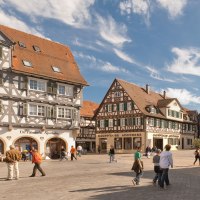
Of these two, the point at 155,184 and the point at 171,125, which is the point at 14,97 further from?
the point at 171,125

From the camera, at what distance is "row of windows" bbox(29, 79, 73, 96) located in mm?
35219

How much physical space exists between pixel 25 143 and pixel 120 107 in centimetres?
2413

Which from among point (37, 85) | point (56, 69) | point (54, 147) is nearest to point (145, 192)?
point (37, 85)

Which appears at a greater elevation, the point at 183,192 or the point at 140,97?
the point at 140,97

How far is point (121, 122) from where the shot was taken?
56.8 m

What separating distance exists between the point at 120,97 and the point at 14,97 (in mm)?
25290

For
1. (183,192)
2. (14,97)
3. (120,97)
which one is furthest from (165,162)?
(120,97)

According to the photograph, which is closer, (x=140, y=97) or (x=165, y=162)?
(x=165, y=162)

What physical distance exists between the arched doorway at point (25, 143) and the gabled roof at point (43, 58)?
6.01 metres

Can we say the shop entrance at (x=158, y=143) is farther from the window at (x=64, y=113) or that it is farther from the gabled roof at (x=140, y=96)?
the window at (x=64, y=113)

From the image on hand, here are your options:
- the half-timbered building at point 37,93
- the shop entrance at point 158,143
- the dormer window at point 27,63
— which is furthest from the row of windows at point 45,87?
the shop entrance at point 158,143

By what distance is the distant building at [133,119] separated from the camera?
54.9 meters

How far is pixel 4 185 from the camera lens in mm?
14883

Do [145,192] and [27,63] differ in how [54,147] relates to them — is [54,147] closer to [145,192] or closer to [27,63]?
[27,63]
